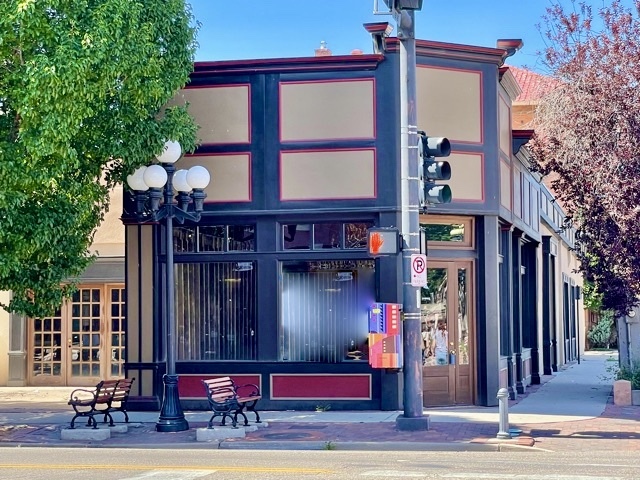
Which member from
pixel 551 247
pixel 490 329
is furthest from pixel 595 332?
pixel 490 329

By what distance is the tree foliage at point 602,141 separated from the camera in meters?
19.0

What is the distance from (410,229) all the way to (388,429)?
9.86 feet

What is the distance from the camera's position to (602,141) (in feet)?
63.5

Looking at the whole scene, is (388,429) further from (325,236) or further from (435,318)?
(325,236)

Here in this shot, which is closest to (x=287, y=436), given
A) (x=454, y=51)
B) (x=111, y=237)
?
(x=454, y=51)

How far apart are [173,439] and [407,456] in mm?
3860

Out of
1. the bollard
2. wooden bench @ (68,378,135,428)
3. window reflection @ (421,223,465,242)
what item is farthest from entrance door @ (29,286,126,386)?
the bollard

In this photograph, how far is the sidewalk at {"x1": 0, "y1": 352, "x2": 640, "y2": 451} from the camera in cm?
1370

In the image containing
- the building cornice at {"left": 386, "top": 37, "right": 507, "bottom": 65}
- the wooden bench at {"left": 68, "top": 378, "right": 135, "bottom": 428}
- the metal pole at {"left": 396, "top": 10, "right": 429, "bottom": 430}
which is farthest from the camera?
the building cornice at {"left": 386, "top": 37, "right": 507, "bottom": 65}

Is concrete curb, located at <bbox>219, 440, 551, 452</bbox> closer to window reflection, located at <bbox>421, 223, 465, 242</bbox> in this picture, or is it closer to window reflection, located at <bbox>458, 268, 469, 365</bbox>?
window reflection, located at <bbox>458, 268, 469, 365</bbox>

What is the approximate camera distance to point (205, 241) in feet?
60.5

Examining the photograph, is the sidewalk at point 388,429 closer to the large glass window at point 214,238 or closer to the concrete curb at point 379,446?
the concrete curb at point 379,446

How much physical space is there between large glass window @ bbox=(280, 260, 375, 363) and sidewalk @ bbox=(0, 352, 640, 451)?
1165 mm

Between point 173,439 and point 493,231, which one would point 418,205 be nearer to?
point 493,231
